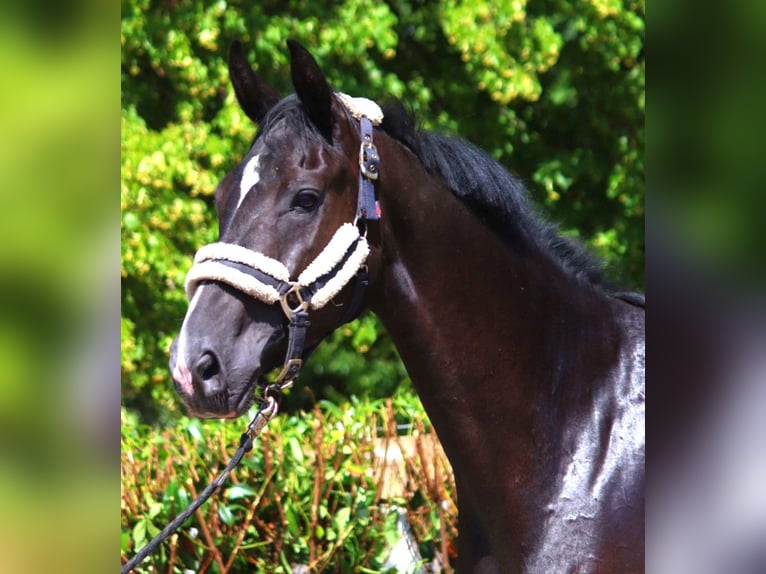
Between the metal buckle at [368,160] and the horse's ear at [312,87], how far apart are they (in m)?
0.09

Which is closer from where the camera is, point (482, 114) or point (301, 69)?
point (301, 69)

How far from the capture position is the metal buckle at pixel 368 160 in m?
2.30

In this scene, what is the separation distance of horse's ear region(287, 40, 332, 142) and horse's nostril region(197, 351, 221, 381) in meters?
0.62

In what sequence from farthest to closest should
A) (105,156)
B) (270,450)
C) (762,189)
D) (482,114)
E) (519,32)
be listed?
(482,114) → (519,32) → (270,450) → (105,156) → (762,189)

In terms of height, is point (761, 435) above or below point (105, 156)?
below

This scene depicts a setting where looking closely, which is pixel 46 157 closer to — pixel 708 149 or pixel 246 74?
pixel 708 149

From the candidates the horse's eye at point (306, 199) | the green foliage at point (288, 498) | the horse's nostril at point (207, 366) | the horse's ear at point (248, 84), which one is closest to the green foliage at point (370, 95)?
the green foliage at point (288, 498)

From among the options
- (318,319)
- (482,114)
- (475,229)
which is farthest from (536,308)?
(482,114)

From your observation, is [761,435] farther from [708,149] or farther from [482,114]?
[482,114]

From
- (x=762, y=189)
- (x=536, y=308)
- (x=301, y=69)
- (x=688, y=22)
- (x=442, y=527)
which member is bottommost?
(x=442, y=527)

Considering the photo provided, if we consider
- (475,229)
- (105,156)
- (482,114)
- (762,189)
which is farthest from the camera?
(482,114)

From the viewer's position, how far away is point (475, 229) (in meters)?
2.44

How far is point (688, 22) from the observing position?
2.68 feet

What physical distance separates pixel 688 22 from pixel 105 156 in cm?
56
